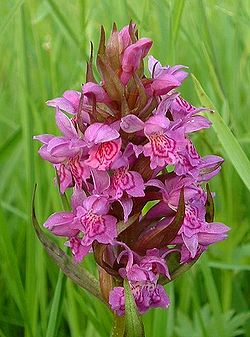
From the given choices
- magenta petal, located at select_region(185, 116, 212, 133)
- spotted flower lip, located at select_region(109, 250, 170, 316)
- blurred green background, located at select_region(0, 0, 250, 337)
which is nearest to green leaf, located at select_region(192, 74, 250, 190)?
blurred green background, located at select_region(0, 0, 250, 337)

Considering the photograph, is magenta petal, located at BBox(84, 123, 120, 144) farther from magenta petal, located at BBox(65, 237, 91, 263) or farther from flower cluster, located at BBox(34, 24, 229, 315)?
magenta petal, located at BBox(65, 237, 91, 263)

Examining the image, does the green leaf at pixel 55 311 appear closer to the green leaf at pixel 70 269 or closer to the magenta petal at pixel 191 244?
the green leaf at pixel 70 269

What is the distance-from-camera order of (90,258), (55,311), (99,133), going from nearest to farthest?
1. (99,133)
2. (55,311)
3. (90,258)

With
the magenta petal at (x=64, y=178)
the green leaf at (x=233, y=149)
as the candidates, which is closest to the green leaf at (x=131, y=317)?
the magenta petal at (x=64, y=178)

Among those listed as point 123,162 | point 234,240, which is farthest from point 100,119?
point 234,240

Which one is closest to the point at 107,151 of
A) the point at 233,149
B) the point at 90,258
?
the point at 233,149

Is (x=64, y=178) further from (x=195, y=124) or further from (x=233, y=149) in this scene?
(x=233, y=149)

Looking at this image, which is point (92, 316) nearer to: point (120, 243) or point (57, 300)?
point (57, 300)
